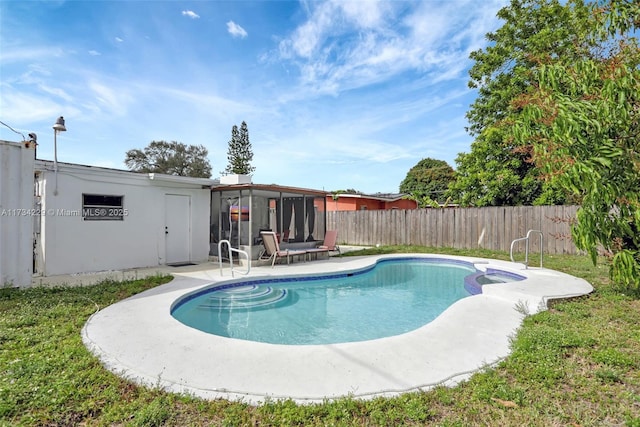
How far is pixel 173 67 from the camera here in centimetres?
1023

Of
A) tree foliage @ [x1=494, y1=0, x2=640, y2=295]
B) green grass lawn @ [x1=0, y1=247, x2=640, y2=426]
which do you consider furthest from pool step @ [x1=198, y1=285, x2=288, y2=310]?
tree foliage @ [x1=494, y1=0, x2=640, y2=295]

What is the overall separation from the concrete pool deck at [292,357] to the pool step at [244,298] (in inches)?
52.3

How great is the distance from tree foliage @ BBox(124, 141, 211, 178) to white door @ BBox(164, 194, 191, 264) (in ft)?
92.5

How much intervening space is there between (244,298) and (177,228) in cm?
457

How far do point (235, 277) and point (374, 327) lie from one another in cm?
367

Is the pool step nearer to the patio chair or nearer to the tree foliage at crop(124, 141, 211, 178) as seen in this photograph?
the patio chair

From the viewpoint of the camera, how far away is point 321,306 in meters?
6.38

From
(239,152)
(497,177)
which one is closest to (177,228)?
(497,177)

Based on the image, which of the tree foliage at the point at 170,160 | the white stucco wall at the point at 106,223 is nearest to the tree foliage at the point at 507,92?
the white stucco wall at the point at 106,223

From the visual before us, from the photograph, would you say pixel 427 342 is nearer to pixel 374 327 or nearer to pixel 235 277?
pixel 374 327

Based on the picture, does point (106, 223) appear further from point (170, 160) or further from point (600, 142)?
point (170, 160)

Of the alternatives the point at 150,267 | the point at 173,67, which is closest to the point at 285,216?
the point at 150,267

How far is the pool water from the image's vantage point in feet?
16.0

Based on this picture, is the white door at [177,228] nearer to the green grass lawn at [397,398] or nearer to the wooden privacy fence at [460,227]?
the green grass lawn at [397,398]
